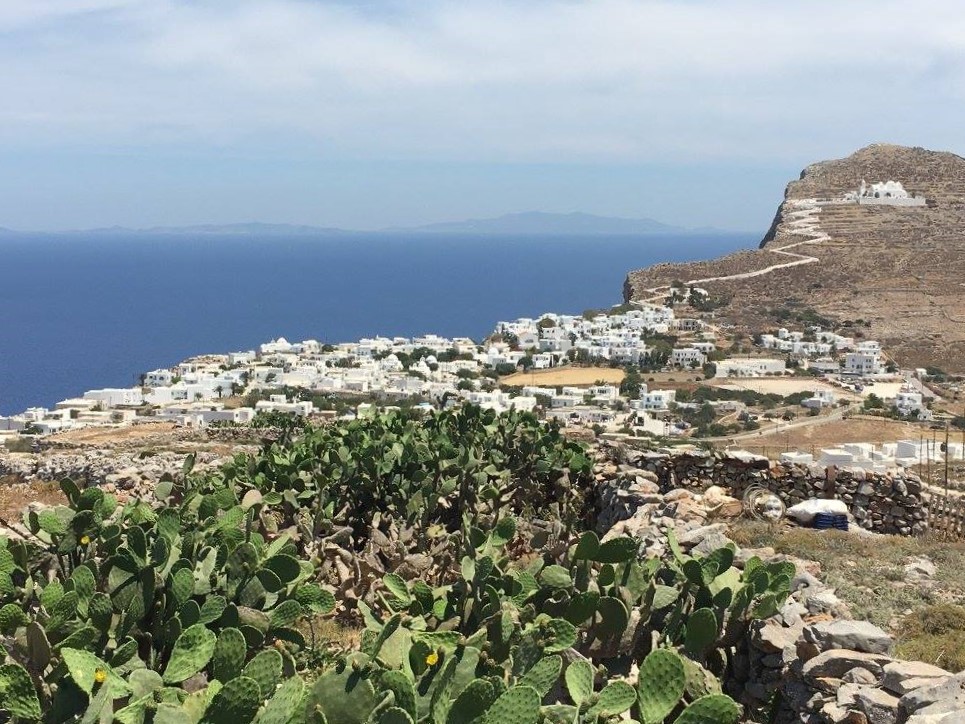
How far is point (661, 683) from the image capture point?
15.3ft

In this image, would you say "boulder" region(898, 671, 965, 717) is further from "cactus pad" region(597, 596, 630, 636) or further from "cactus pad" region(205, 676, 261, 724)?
"cactus pad" region(205, 676, 261, 724)

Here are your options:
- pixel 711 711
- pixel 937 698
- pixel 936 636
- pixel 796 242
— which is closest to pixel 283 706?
pixel 711 711

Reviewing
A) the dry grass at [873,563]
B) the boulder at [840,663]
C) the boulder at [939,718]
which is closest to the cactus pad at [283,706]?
the boulder at [939,718]

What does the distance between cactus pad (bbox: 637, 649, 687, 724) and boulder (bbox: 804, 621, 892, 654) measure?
1.41 m

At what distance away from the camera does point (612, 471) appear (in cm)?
1245

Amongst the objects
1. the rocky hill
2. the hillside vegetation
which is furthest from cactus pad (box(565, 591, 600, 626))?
the rocky hill

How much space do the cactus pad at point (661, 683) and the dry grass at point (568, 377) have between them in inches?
2104

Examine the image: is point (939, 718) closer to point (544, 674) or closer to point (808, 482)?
point (544, 674)

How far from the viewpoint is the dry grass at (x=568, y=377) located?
60.0 metres

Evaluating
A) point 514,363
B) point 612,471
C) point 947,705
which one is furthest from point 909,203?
point 947,705

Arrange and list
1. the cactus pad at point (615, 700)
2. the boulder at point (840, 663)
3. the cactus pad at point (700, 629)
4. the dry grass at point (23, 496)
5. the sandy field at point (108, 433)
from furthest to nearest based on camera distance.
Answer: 1. the sandy field at point (108, 433)
2. the dry grass at point (23, 496)
3. the cactus pad at point (700, 629)
4. the boulder at point (840, 663)
5. the cactus pad at point (615, 700)

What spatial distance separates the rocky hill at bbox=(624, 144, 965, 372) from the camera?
74.1m

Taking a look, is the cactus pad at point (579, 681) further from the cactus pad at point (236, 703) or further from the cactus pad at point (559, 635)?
the cactus pad at point (236, 703)

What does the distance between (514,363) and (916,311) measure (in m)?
32.4
